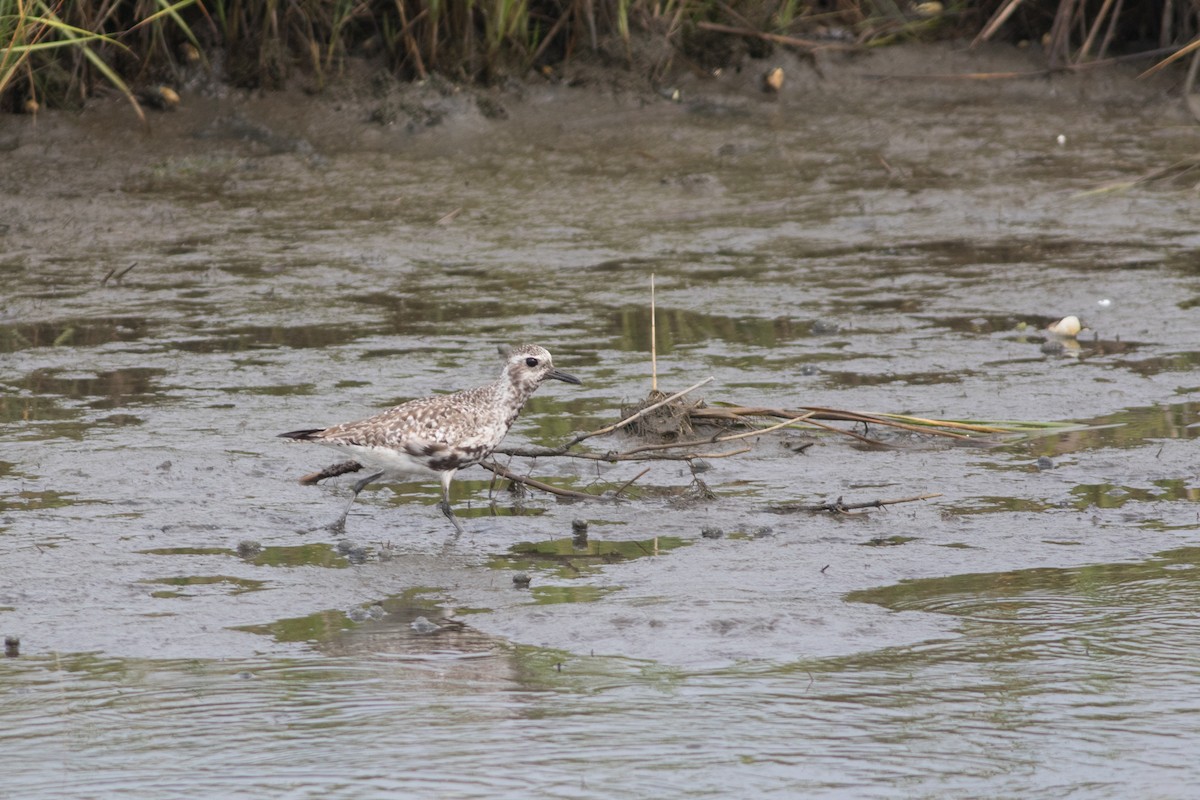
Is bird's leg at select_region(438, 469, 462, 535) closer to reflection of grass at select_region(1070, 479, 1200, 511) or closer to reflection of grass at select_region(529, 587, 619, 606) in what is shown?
reflection of grass at select_region(529, 587, 619, 606)

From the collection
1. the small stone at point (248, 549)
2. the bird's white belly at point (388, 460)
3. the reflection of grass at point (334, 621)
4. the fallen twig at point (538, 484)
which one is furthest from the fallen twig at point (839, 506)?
the small stone at point (248, 549)

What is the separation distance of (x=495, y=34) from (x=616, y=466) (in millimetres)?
6317

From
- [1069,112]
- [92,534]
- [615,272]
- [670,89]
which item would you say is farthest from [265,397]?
[1069,112]

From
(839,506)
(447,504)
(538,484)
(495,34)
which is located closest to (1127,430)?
(839,506)

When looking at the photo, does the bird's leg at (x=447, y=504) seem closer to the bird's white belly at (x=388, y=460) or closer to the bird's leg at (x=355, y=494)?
the bird's white belly at (x=388, y=460)

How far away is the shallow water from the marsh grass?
41 centimetres

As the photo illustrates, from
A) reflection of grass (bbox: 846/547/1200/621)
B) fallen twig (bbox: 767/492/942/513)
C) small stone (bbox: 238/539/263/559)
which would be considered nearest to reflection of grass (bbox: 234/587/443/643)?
small stone (bbox: 238/539/263/559)

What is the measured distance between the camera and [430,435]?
7.06 m

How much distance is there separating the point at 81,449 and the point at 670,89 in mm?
7727

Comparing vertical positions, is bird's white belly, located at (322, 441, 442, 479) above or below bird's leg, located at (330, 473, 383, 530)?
above

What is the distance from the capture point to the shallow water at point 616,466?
4941 millimetres

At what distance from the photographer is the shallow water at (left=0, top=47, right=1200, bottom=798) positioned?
16.2 ft

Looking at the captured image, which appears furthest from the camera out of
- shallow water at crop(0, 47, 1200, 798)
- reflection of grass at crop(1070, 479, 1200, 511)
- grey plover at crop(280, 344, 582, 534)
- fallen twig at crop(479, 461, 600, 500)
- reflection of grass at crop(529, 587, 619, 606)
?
fallen twig at crop(479, 461, 600, 500)

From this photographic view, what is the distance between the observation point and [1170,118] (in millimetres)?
14414
